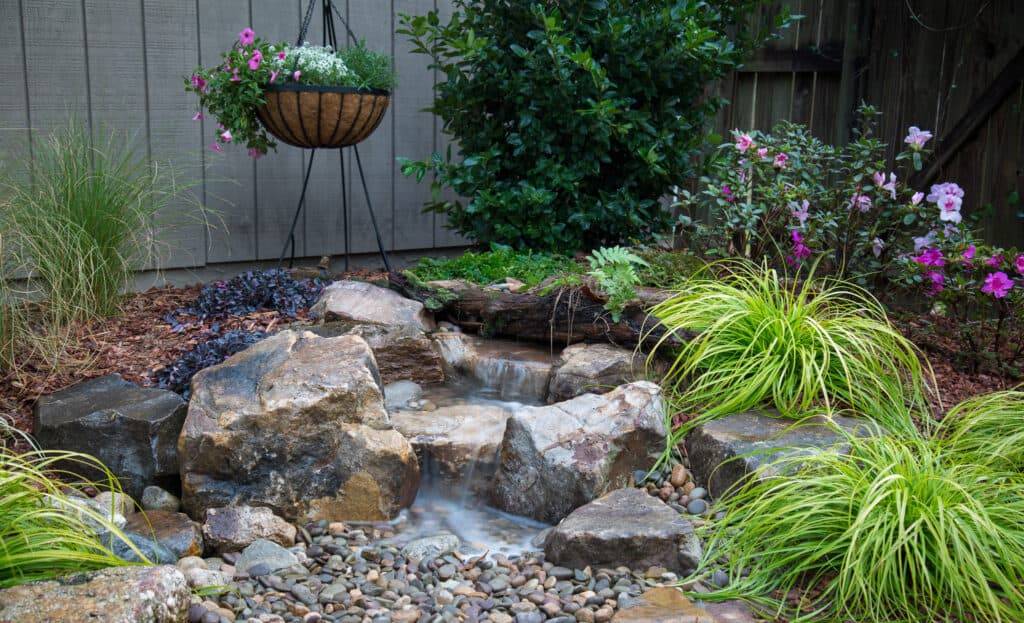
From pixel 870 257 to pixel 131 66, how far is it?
11.8 feet

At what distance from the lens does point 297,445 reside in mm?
2914

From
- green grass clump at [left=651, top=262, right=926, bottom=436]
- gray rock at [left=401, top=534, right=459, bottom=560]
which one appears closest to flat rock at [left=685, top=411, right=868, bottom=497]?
green grass clump at [left=651, top=262, right=926, bottom=436]

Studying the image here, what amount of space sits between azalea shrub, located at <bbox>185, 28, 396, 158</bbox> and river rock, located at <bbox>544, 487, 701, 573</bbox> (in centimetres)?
251

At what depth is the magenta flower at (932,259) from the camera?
3656 mm

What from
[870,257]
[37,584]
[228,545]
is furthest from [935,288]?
[37,584]

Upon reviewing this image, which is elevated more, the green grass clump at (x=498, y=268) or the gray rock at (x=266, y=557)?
the green grass clump at (x=498, y=268)

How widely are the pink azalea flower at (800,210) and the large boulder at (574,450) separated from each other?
1.29 metres

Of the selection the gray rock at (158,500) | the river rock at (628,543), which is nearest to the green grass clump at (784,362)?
the river rock at (628,543)

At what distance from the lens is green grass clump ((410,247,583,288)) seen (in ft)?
13.4

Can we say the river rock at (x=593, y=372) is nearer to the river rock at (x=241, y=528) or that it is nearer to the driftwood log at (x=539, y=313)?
the driftwood log at (x=539, y=313)

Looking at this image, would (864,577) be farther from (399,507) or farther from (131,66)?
(131,66)

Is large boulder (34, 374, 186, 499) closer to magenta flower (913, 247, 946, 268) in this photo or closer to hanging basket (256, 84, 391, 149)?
hanging basket (256, 84, 391, 149)

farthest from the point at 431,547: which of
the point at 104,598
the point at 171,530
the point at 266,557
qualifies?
the point at 104,598

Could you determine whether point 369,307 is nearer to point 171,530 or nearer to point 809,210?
point 171,530
